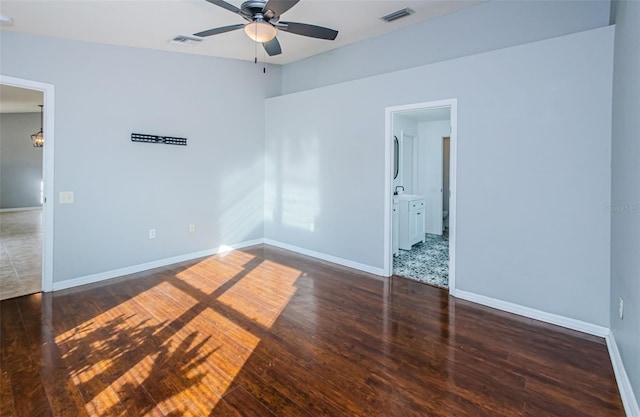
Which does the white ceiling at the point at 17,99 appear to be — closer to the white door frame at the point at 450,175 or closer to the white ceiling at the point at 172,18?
the white ceiling at the point at 172,18

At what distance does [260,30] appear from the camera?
283 centimetres

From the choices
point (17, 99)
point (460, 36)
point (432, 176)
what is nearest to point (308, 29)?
point (460, 36)

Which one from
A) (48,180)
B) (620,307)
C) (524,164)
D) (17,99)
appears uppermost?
(17,99)

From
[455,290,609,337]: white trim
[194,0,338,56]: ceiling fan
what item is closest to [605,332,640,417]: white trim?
[455,290,609,337]: white trim

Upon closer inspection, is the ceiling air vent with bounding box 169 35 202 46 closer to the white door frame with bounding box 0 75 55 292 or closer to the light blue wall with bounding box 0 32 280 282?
the light blue wall with bounding box 0 32 280 282

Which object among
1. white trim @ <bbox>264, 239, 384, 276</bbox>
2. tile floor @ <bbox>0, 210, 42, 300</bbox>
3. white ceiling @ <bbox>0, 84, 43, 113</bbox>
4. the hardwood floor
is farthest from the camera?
white ceiling @ <bbox>0, 84, 43, 113</bbox>

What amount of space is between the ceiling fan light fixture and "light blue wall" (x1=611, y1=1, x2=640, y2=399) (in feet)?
8.09

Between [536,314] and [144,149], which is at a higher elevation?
[144,149]

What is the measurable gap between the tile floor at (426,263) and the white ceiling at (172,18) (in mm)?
3209

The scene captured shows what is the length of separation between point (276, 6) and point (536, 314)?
3.54 m

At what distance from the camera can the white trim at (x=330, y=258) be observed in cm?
445

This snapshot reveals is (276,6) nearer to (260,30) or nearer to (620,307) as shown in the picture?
(260,30)

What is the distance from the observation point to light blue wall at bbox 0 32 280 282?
3.73 m

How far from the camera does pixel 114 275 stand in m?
4.20
